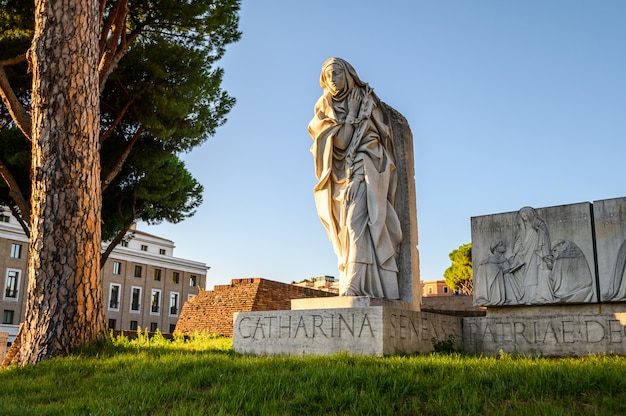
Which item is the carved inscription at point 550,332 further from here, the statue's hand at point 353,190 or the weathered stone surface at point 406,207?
the statue's hand at point 353,190

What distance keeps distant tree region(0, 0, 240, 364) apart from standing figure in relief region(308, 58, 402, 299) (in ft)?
10.7

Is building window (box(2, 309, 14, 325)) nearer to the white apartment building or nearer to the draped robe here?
the white apartment building

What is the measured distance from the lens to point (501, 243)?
9.51 metres

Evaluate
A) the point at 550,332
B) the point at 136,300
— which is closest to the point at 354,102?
the point at 550,332

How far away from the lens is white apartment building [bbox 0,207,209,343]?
3866 cm

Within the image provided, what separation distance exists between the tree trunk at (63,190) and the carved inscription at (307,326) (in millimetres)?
2456

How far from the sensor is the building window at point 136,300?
45.2 meters

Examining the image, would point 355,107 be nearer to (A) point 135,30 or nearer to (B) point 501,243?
(B) point 501,243

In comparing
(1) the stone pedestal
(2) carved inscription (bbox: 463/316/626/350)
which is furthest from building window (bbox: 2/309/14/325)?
(2) carved inscription (bbox: 463/316/626/350)

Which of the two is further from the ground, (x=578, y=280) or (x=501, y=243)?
(x=501, y=243)

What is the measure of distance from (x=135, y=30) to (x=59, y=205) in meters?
5.39

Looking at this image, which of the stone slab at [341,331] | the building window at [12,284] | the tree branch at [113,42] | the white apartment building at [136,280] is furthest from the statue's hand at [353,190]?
the building window at [12,284]

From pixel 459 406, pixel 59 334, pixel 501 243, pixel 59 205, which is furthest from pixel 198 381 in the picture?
pixel 501 243

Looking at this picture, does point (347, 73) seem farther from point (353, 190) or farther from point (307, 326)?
point (307, 326)
